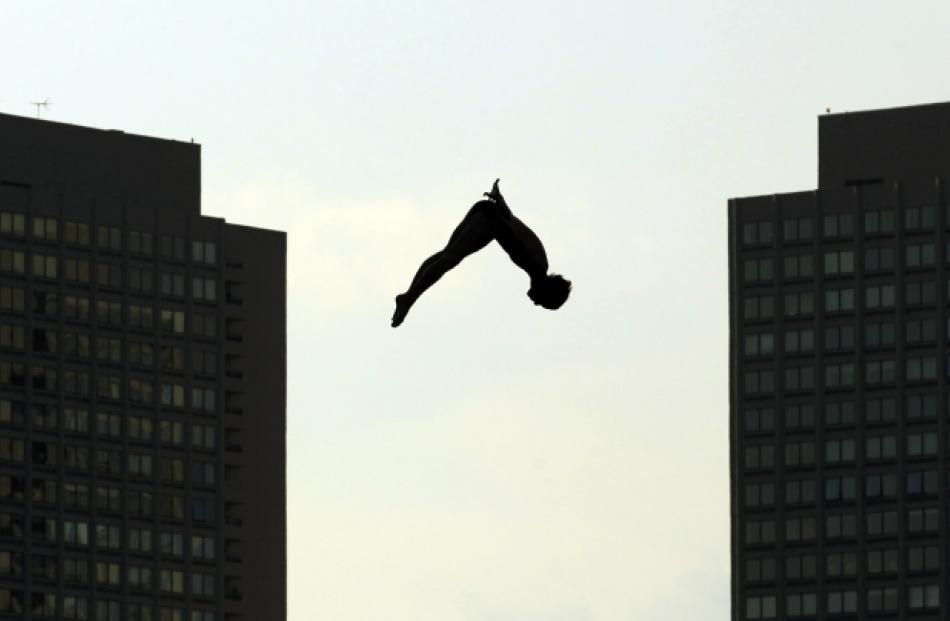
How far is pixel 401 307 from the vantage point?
61094 millimetres

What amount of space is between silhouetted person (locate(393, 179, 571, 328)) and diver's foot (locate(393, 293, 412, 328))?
0.24m

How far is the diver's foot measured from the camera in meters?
60.9

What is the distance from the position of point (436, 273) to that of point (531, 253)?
179cm

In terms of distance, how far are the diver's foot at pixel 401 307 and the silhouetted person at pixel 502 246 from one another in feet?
0.79

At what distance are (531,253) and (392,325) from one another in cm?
269

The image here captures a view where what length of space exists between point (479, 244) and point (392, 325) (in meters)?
2.02

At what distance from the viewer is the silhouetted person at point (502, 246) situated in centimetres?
5969

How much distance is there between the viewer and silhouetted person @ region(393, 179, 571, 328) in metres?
59.7

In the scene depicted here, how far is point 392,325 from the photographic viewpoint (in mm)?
60594

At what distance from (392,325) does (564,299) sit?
2.92 metres

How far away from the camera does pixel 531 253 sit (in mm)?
59844

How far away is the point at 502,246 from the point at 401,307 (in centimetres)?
215

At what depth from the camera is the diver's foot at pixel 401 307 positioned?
200 ft

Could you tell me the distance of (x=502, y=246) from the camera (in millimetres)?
60219
